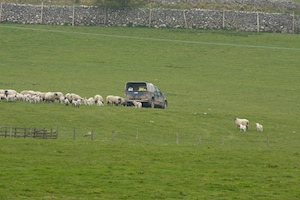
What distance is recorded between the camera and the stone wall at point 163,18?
341 feet

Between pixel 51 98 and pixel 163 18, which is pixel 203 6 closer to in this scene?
pixel 163 18

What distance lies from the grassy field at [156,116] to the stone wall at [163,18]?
1358mm

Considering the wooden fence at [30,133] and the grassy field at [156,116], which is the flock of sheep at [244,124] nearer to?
the grassy field at [156,116]

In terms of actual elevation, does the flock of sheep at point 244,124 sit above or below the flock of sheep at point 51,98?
below

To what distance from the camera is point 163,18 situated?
342 feet

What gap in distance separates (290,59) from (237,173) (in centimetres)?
5278

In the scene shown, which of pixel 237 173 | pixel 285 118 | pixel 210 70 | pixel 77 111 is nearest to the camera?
pixel 237 173

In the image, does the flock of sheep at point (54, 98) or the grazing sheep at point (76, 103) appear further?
the flock of sheep at point (54, 98)

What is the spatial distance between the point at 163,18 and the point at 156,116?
4559 centimetres

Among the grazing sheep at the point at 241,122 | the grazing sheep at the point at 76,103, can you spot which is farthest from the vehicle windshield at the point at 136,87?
the grazing sheep at the point at 241,122

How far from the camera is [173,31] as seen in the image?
10300 centimetres

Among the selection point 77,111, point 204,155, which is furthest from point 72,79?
point 204,155

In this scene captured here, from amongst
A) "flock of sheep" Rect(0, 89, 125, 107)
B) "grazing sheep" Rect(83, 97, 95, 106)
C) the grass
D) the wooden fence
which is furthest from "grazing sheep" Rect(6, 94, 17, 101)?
the grass

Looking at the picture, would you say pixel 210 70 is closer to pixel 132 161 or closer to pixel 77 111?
pixel 77 111
